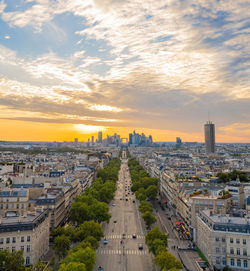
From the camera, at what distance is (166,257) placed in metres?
47.2

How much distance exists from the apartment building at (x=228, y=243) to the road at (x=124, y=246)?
43.7 feet

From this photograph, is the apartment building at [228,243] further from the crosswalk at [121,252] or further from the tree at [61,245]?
the tree at [61,245]

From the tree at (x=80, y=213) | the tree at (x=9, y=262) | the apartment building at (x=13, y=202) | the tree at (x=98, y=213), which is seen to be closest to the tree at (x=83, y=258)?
the tree at (x=9, y=262)

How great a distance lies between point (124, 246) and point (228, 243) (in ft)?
86.7

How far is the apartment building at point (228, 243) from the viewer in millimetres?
50969

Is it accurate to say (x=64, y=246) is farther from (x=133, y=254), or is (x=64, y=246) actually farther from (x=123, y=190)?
(x=123, y=190)

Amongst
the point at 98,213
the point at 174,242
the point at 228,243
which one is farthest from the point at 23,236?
the point at 228,243

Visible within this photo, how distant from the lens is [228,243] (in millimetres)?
52344

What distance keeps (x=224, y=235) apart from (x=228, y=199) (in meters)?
22.3

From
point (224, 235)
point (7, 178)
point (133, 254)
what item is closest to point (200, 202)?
point (224, 235)

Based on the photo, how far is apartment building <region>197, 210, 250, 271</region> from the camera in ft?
167

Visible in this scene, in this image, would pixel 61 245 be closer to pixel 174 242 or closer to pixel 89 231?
pixel 89 231

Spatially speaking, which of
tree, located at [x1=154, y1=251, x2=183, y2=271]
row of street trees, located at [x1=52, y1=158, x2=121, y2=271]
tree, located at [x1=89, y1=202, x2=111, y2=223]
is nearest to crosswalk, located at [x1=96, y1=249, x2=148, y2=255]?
row of street trees, located at [x1=52, y1=158, x2=121, y2=271]

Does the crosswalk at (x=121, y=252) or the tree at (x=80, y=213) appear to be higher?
the tree at (x=80, y=213)
